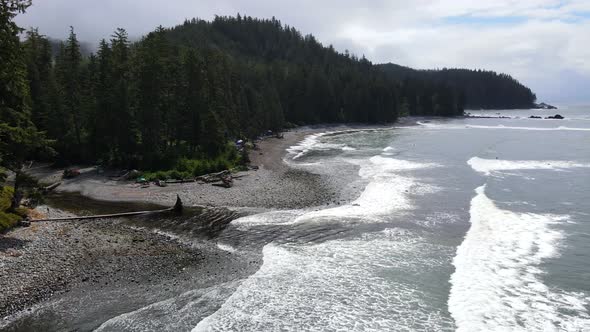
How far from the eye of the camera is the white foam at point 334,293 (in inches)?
631

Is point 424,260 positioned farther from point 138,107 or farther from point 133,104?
point 133,104

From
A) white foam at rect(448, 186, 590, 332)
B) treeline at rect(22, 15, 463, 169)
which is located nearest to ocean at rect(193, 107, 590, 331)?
white foam at rect(448, 186, 590, 332)

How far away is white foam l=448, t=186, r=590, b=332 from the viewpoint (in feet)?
53.7

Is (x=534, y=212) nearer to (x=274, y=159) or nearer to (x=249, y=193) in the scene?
(x=249, y=193)

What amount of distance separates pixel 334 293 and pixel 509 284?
845cm

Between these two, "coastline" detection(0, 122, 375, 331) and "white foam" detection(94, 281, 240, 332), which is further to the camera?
"coastline" detection(0, 122, 375, 331)

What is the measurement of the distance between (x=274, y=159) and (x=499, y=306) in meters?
45.2

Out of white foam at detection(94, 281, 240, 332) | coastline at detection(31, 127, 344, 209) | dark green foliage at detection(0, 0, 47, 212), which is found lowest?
white foam at detection(94, 281, 240, 332)

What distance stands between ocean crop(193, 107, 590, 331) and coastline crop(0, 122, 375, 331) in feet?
6.40

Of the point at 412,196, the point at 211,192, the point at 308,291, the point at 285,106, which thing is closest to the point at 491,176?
the point at 412,196

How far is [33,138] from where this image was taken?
23547 millimetres

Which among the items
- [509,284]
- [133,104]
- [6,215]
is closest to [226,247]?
[6,215]

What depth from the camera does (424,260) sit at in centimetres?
2231

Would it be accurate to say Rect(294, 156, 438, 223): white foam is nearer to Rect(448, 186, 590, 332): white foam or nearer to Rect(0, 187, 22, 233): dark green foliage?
Rect(448, 186, 590, 332): white foam
